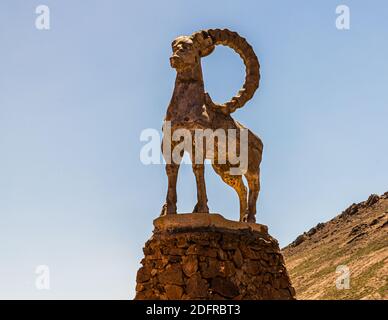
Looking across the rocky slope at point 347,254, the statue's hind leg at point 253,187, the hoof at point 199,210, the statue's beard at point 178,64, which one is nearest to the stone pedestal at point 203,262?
the hoof at point 199,210

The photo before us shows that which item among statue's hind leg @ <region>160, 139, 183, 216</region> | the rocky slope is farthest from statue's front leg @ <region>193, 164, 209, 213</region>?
the rocky slope

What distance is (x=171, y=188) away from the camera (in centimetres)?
1338

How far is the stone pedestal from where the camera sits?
1252 centimetres

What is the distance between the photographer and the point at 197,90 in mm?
13586

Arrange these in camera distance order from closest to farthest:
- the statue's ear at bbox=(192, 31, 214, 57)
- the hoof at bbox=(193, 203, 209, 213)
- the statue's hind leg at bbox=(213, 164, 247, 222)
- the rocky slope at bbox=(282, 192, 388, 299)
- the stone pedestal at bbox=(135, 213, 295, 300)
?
1. the stone pedestal at bbox=(135, 213, 295, 300)
2. the hoof at bbox=(193, 203, 209, 213)
3. the statue's ear at bbox=(192, 31, 214, 57)
4. the statue's hind leg at bbox=(213, 164, 247, 222)
5. the rocky slope at bbox=(282, 192, 388, 299)

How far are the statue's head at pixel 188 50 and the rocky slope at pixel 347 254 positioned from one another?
25998 millimetres

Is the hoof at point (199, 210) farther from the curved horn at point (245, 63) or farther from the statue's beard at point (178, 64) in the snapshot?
the statue's beard at point (178, 64)

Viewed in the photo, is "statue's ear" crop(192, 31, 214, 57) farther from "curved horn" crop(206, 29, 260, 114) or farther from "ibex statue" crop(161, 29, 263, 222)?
"curved horn" crop(206, 29, 260, 114)

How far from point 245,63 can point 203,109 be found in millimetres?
1626

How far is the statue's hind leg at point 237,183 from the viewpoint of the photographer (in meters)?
14.5
